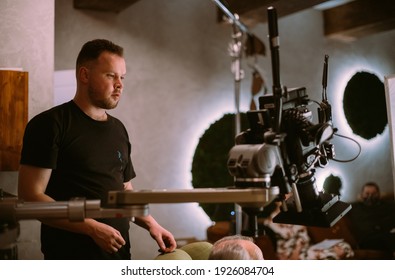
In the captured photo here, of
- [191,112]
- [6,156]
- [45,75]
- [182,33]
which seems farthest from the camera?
[182,33]

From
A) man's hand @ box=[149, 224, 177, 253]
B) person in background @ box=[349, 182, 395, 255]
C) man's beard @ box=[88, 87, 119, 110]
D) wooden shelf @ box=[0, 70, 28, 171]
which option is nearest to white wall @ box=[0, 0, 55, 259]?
wooden shelf @ box=[0, 70, 28, 171]

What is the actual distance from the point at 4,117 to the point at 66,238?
0.55m

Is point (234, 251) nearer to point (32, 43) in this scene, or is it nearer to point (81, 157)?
point (81, 157)

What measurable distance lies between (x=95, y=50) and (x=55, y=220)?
610 millimetres

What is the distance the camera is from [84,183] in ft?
5.30

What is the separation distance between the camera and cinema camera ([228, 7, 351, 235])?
1.04 meters

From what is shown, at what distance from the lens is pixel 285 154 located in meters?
1.11

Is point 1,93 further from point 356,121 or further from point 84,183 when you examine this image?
point 356,121

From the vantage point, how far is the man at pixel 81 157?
5.17 feet

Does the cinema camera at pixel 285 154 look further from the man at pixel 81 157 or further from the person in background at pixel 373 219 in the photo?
the person in background at pixel 373 219

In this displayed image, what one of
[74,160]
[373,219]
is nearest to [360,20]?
[373,219]

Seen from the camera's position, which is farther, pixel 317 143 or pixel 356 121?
pixel 356 121

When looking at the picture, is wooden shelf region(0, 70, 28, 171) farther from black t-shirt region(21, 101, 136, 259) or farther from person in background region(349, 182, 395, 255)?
person in background region(349, 182, 395, 255)
